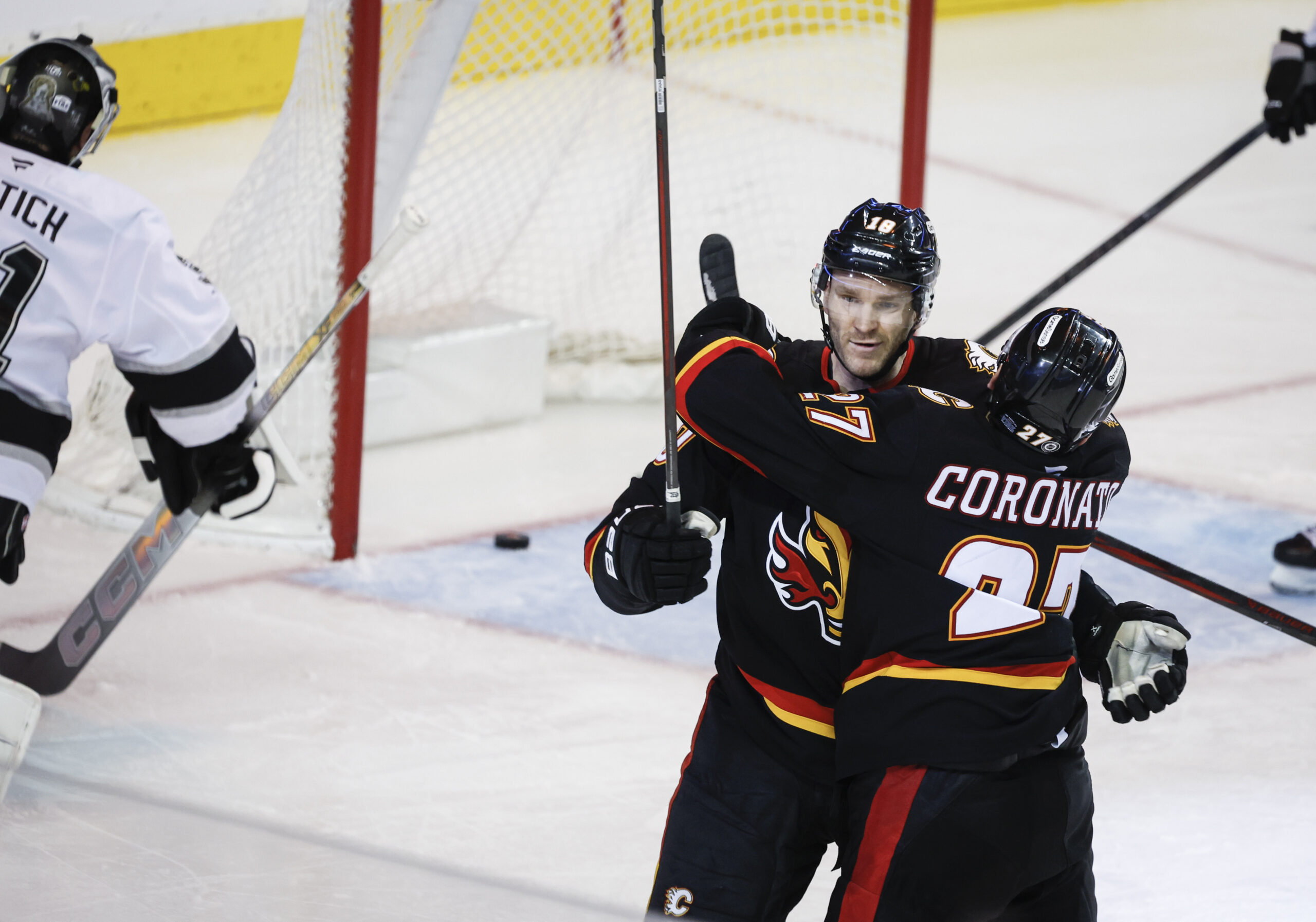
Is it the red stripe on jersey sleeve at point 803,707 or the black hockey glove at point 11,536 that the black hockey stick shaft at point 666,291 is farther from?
the black hockey glove at point 11,536

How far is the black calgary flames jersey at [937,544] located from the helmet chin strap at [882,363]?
167 mm

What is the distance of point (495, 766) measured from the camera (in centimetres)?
294

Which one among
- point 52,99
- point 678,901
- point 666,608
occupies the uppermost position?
point 52,99

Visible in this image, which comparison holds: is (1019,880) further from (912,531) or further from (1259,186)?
(1259,186)

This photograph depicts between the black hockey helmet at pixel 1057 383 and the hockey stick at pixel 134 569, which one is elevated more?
the black hockey helmet at pixel 1057 383

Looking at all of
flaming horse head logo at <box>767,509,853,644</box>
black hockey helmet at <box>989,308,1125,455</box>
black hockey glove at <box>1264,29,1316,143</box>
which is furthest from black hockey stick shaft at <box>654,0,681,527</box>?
Answer: black hockey glove at <box>1264,29,1316,143</box>

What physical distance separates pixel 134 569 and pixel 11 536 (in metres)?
0.53

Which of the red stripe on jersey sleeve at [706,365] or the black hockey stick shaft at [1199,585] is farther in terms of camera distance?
the black hockey stick shaft at [1199,585]

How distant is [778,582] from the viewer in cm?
193

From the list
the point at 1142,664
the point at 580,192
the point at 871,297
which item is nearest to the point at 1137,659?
the point at 1142,664

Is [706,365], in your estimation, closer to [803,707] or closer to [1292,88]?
[803,707]

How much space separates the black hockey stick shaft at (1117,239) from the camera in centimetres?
346

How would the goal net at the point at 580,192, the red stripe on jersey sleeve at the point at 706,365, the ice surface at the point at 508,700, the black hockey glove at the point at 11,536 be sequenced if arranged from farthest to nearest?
the goal net at the point at 580,192
the ice surface at the point at 508,700
the black hockey glove at the point at 11,536
the red stripe on jersey sleeve at the point at 706,365

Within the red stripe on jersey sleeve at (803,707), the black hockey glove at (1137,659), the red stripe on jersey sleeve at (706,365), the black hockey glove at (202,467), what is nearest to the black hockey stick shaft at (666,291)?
the red stripe on jersey sleeve at (706,365)
